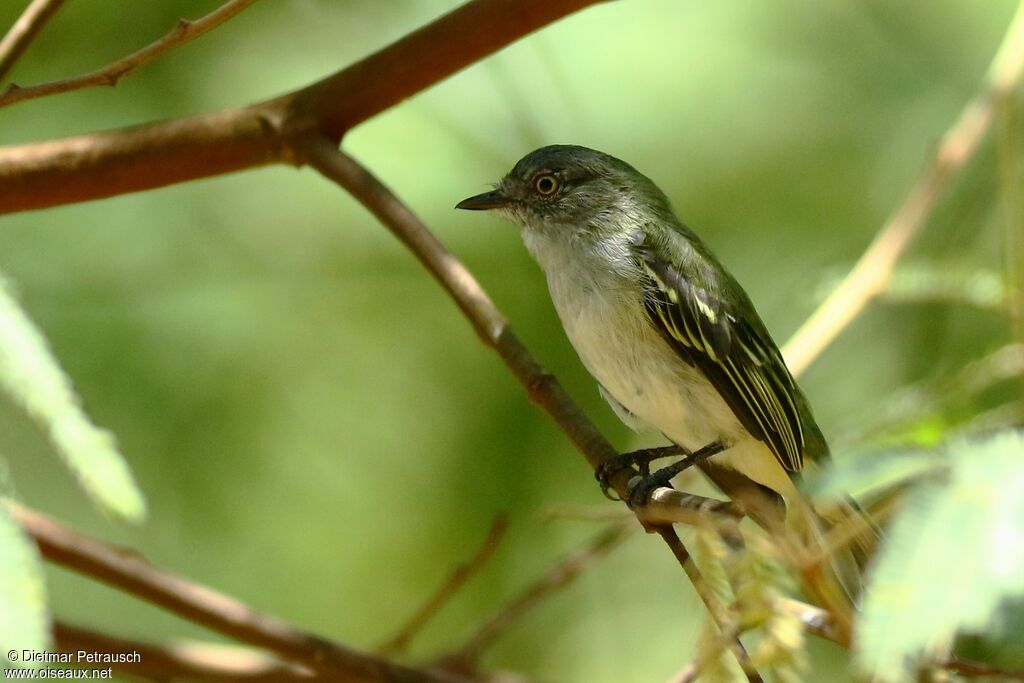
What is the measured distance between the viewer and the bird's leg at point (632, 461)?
9.29 feet

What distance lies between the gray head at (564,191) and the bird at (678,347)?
119 mm

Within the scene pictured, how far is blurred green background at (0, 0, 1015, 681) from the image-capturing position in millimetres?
5000

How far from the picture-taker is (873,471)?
1.38 m

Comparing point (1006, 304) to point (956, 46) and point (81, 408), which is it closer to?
point (81, 408)

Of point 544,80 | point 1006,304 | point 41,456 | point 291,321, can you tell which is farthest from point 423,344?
point 1006,304

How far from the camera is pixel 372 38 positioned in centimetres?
550

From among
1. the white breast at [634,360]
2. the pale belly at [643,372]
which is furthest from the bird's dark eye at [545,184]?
the pale belly at [643,372]

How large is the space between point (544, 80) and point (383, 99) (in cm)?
234

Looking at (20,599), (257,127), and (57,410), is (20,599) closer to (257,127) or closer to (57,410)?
(57,410)

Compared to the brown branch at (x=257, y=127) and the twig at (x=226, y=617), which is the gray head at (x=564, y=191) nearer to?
the brown branch at (x=257, y=127)

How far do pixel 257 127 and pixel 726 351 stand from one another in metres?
1.62

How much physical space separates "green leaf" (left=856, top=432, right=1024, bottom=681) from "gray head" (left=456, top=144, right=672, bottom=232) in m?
2.99

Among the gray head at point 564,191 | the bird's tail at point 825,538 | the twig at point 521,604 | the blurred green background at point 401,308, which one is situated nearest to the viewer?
the bird's tail at point 825,538

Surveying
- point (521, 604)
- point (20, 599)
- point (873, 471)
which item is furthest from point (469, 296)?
point (20, 599)
